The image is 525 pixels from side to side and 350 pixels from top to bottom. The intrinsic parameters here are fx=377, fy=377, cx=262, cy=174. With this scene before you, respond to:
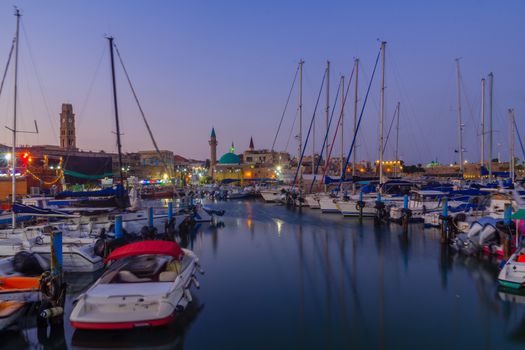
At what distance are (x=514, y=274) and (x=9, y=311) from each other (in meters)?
16.0

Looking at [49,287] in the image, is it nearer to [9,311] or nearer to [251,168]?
[9,311]

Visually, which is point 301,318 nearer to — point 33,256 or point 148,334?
point 148,334

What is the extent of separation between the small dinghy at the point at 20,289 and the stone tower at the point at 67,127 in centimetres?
9556

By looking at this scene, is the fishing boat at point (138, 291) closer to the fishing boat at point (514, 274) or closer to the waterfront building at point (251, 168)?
the fishing boat at point (514, 274)

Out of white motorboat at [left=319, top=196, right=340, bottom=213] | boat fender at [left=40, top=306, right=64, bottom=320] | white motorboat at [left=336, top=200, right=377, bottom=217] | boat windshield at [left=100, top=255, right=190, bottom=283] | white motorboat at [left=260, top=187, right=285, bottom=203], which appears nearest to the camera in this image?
boat fender at [left=40, top=306, right=64, bottom=320]

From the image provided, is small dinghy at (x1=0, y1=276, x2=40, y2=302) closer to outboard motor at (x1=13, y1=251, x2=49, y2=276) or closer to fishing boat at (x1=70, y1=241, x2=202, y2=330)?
fishing boat at (x1=70, y1=241, x2=202, y2=330)

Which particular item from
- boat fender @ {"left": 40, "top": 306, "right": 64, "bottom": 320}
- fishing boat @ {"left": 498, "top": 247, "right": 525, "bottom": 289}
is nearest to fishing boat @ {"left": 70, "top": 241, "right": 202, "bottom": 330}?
boat fender @ {"left": 40, "top": 306, "right": 64, "bottom": 320}

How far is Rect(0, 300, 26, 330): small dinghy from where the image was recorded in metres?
9.41

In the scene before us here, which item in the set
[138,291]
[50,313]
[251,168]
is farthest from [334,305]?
[251,168]

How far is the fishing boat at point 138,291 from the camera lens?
364 inches

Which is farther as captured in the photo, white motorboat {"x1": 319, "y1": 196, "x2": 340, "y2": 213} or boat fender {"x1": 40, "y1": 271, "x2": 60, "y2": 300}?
white motorboat {"x1": 319, "y1": 196, "x2": 340, "y2": 213}

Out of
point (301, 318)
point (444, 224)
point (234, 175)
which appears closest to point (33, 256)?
point (301, 318)

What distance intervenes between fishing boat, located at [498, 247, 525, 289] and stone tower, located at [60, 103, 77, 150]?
101432 mm

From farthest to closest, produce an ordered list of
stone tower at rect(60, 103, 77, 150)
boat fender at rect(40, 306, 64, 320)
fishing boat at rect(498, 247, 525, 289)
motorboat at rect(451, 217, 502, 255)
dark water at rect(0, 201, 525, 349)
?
stone tower at rect(60, 103, 77, 150) < motorboat at rect(451, 217, 502, 255) < fishing boat at rect(498, 247, 525, 289) < boat fender at rect(40, 306, 64, 320) < dark water at rect(0, 201, 525, 349)
